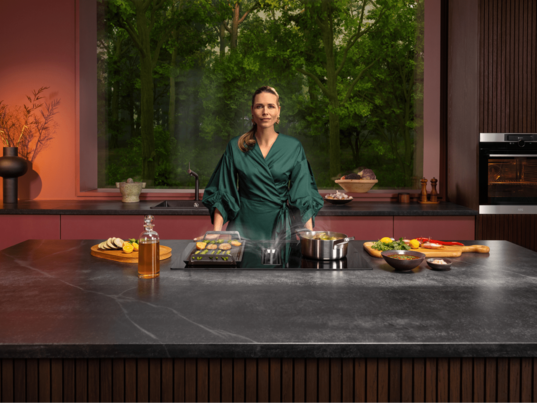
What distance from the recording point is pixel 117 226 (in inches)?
133

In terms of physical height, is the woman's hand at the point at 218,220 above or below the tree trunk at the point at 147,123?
below

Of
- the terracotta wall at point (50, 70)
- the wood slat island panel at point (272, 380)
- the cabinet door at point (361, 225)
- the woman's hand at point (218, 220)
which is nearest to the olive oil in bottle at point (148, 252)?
the wood slat island panel at point (272, 380)

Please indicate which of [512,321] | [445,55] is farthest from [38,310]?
[445,55]

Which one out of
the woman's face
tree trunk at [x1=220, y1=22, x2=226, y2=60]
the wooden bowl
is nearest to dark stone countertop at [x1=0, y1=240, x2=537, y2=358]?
the woman's face

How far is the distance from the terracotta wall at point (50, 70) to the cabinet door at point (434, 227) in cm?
111

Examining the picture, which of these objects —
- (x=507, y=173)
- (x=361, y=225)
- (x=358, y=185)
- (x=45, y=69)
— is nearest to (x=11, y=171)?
(x=45, y=69)

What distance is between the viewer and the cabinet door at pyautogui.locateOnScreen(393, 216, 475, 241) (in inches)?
135

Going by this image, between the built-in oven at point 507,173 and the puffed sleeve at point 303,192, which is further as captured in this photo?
the built-in oven at point 507,173

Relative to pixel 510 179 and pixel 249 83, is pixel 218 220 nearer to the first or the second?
pixel 510 179

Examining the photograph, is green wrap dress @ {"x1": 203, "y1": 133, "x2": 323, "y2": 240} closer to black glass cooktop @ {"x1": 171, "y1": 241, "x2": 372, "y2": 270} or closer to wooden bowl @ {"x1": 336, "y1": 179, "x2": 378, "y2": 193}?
black glass cooktop @ {"x1": 171, "y1": 241, "x2": 372, "y2": 270}

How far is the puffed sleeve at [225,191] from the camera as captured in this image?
2400 millimetres

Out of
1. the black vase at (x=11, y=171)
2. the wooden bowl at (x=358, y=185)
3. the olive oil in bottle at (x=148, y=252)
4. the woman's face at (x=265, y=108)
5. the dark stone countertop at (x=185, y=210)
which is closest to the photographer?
the olive oil in bottle at (x=148, y=252)

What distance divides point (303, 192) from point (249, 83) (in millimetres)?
2407

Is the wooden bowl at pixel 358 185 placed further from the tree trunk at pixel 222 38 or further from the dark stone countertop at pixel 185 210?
the tree trunk at pixel 222 38
